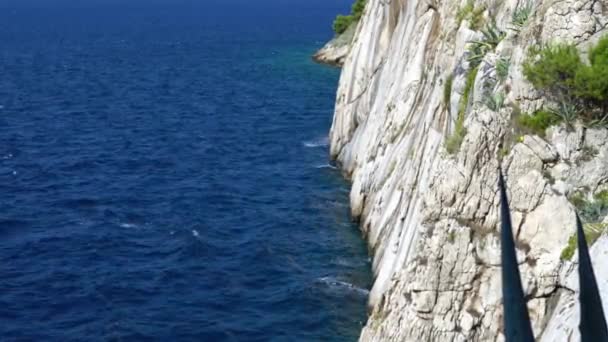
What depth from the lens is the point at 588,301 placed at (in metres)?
5.68

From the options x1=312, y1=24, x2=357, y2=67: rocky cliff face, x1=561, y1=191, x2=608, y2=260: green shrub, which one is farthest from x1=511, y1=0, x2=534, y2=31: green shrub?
x1=312, y1=24, x2=357, y2=67: rocky cliff face

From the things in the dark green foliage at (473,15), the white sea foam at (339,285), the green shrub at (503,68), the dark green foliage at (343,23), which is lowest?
the white sea foam at (339,285)

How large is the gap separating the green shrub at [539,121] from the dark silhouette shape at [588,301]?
2100cm

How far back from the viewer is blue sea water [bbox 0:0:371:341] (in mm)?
36594

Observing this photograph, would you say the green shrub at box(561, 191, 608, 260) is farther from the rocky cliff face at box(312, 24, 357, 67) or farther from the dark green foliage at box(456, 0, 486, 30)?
the rocky cliff face at box(312, 24, 357, 67)

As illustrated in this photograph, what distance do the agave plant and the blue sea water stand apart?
94.6ft

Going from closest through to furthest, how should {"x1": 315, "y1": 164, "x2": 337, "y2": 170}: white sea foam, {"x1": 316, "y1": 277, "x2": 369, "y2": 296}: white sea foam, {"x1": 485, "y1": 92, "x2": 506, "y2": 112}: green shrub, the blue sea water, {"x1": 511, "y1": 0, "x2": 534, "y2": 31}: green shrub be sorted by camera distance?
1. {"x1": 485, "y1": 92, "x2": 506, "y2": 112}: green shrub
2. {"x1": 511, "y1": 0, "x2": 534, "y2": 31}: green shrub
3. the blue sea water
4. {"x1": 316, "y1": 277, "x2": 369, "y2": 296}: white sea foam
5. {"x1": 315, "y1": 164, "x2": 337, "y2": 170}: white sea foam

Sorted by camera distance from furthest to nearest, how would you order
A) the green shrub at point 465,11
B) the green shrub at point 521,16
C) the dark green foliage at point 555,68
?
the green shrub at point 465,11 → the green shrub at point 521,16 → the dark green foliage at point 555,68

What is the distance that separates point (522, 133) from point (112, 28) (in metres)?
176

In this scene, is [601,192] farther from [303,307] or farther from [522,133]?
[303,307]

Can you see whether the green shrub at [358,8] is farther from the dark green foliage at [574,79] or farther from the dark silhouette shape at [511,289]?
the dark silhouette shape at [511,289]

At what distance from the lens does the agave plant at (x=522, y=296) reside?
5426 mm

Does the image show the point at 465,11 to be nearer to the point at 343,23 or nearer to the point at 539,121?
the point at 539,121

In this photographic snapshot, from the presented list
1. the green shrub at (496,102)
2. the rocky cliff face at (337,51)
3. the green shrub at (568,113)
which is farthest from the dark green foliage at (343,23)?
the green shrub at (568,113)
